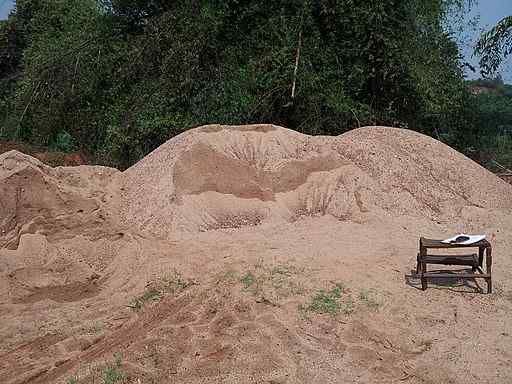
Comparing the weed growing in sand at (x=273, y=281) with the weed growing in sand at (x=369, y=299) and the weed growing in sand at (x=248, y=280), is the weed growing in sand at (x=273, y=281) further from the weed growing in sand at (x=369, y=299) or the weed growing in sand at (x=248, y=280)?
the weed growing in sand at (x=369, y=299)

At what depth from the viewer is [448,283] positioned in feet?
16.6

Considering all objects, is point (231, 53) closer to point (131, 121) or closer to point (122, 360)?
point (131, 121)

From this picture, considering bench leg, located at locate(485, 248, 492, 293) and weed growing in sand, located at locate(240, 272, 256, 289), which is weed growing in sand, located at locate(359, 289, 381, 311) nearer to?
weed growing in sand, located at locate(240, 272, 256, 289)

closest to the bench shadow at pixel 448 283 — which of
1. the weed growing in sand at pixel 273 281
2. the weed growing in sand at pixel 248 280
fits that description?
the weed growing in sand at pixel 273 281

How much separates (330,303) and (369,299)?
1.07 feet

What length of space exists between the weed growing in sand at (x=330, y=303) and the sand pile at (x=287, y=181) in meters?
1.73

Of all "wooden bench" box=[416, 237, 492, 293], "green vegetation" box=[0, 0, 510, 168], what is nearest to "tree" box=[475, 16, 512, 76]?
"green vegetation" box=[0, 0, 510, 168]

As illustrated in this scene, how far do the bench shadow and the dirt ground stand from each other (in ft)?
0.06

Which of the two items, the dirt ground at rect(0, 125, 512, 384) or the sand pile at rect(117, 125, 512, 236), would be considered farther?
the sand pile at rect(117, 125, 512, 236)

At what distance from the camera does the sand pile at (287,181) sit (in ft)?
20.2

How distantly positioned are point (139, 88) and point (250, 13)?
233cm

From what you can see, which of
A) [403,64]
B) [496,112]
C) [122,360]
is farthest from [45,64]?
[496,112]

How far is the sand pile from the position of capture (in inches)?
242

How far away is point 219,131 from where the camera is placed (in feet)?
22.5
